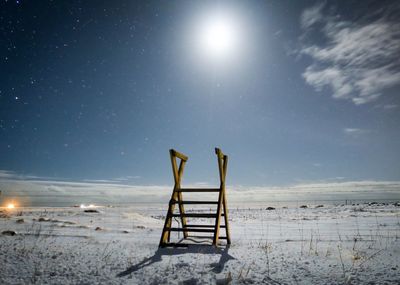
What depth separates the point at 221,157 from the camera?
6.61m

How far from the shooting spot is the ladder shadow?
4.21 m

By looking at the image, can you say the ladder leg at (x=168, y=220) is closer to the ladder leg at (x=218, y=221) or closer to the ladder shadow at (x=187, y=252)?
the ladder shadow at (x=187, y=252)

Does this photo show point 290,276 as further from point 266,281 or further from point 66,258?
point 66,258

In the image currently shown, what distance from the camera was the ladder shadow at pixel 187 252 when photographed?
4211 millimetres

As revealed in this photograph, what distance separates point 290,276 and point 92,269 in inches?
117

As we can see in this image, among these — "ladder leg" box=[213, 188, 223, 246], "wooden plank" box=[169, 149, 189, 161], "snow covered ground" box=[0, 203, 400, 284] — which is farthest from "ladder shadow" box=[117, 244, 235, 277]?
"wooden plank" box=[169, 149, 189, 161]

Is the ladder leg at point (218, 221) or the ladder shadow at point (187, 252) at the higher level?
→ the ladder leg at point (218, 221)

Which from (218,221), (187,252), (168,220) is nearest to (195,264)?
(187,252)

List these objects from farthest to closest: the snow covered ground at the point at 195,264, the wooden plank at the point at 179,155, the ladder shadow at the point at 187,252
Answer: the wooden plank at the point at 179,155
the ladder shadow at the point at 187,252
the snow covered ground at the point at 195,264

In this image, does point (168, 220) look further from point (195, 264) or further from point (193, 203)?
point (195, 264)

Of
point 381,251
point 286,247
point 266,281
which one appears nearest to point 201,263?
point 266,281

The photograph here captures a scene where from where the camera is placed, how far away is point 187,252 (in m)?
5.30

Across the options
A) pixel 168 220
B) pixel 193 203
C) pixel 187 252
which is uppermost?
pixel 193 203

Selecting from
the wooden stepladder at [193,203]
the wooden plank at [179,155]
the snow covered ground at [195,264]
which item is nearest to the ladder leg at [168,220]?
the wooden stepladder at [193,203]
